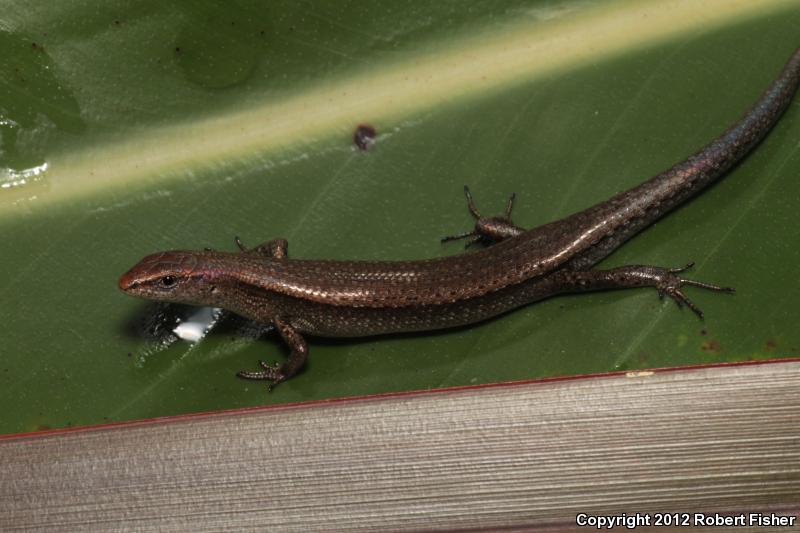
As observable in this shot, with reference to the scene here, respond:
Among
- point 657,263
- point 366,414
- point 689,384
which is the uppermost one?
point 657,263

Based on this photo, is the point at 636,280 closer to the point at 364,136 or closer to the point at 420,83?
the point at 420,83

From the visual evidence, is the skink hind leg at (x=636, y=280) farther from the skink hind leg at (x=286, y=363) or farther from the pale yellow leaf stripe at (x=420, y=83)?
the skink hind leg at (x=286, y=363)

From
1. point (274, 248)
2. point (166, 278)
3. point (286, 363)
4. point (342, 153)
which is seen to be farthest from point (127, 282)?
point (342, 153)

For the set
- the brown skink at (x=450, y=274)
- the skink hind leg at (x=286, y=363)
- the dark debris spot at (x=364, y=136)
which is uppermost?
the dark debris spot at (x=364, y=136)

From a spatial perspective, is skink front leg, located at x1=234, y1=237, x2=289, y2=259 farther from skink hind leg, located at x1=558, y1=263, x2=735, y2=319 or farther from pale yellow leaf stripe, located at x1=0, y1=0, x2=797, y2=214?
skink hind leg, located at x1=558, y1=263, x2=735, y2=319

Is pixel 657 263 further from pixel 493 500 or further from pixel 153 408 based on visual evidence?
pixel 153 408

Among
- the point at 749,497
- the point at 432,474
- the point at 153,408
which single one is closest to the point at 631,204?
the point at 749,497

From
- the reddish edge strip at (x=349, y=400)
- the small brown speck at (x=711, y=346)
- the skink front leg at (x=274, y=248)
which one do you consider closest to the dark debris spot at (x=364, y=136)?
the skink front leg at (x=274, y=248)
